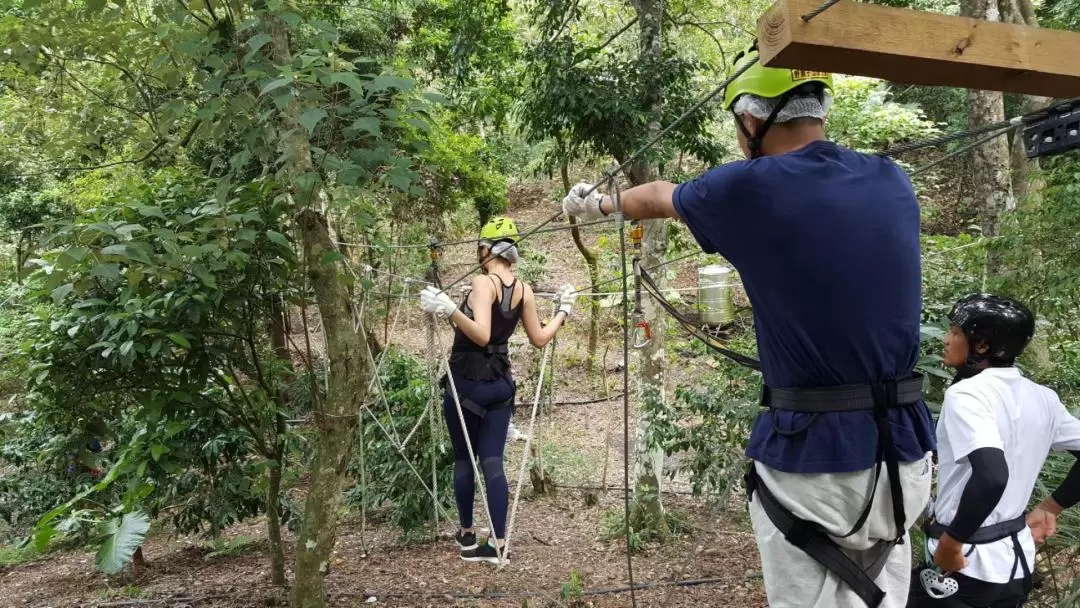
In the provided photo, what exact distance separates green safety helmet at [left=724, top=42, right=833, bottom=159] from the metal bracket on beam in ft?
2.43

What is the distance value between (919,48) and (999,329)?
0.80 m

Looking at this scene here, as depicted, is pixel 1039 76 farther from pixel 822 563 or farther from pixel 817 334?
pixel 822 563

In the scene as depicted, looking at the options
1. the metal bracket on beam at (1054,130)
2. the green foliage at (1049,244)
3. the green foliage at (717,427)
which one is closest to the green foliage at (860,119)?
the green foliage at (717,427)

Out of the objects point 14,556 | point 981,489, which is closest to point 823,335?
point 981,489

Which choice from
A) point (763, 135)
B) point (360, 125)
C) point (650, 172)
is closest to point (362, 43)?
point (650, 172)

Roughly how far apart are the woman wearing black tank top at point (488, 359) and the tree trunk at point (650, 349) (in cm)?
86

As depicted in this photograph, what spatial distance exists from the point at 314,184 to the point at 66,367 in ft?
4.20

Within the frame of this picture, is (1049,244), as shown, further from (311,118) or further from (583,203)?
(311,118)

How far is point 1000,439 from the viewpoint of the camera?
1672 mm

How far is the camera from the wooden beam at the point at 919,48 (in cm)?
123

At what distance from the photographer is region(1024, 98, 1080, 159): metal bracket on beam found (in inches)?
66.1

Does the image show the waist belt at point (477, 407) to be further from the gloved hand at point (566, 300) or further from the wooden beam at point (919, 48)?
the wooden beam at point (919, 48)

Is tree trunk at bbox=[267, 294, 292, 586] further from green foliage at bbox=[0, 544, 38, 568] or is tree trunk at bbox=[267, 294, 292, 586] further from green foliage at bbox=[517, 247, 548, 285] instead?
green foliage at bbox=[517, 247, 548, 285]

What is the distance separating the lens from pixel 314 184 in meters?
2.23
